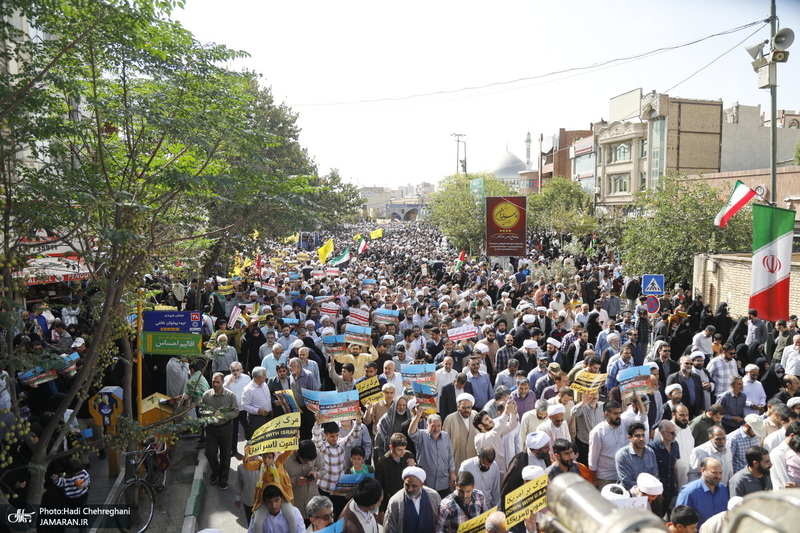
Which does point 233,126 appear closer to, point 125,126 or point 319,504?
point 125,126

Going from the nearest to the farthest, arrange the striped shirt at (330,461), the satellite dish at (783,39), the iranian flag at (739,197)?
the striped shirt at (330,461), the satellite dish at (783,39), the iranian flag at (739,197)

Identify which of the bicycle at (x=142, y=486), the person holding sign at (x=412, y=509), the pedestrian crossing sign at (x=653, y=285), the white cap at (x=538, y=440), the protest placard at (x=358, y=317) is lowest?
the bicycle at (x=142, y=486)

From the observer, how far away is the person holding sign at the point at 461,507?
5.01m

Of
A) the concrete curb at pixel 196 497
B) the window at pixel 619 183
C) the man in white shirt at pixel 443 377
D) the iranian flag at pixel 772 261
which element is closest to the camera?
the concrete curb at pixel 196 497

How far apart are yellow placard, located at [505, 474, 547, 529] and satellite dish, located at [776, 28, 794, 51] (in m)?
11.4

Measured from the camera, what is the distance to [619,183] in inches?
1951

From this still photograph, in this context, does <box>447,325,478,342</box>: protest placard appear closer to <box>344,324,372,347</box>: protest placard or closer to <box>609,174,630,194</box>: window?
<box>344,324,372,347</box>: protest placard

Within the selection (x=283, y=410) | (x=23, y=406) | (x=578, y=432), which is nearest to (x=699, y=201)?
(x=578, y=432)

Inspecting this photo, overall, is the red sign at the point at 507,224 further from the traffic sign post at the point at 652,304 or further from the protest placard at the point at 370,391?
the protest placard at the point at 370,391

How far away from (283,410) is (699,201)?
50.1 feet

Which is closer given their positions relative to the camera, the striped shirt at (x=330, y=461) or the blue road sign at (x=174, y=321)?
the striped shirt at (x=330, y=461)

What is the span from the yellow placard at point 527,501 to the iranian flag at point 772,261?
6621 mm

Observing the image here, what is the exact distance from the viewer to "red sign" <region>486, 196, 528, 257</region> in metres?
23.1

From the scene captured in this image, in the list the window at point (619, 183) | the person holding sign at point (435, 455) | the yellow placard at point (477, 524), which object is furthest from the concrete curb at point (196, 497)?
the window at point (619, 183)
